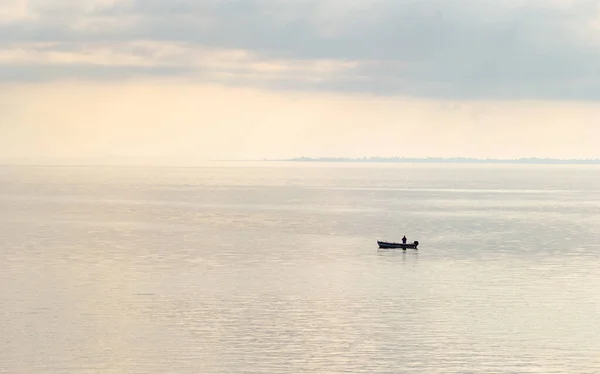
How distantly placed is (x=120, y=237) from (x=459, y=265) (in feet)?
160

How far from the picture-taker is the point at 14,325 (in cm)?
6153

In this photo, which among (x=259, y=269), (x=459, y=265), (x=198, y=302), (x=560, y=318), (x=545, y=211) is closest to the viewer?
(x=560, y=318)

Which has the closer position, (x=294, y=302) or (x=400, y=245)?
(x=294, y=302)

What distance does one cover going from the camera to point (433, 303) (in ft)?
236

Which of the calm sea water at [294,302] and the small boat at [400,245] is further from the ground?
the small boat at [400,245]

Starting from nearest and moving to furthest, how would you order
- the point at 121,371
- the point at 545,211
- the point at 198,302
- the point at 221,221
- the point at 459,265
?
the point at 121,371, the point at 198,302, the point at 459,265, the point at 221,221, the point at 545,211

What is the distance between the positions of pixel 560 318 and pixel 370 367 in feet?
62.9

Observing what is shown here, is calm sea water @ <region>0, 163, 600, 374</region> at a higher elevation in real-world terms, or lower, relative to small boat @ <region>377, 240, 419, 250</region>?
lower

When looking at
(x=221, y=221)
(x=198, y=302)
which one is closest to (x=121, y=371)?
(x=198, y=302)

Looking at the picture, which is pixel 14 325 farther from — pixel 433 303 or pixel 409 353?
pixel 433 303

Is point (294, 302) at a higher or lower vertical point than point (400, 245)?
lower

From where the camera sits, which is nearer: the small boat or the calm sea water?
the calm sea water

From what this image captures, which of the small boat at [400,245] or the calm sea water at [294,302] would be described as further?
the small boat at [400,245]

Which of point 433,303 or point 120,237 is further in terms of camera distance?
point 120,237
